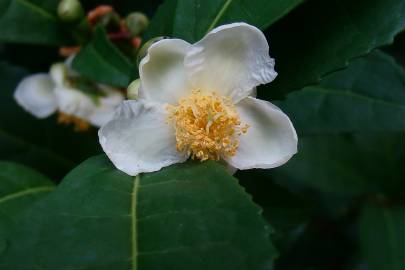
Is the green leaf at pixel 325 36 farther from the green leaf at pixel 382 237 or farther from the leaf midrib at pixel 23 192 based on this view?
the green leaf at pixel 382 237

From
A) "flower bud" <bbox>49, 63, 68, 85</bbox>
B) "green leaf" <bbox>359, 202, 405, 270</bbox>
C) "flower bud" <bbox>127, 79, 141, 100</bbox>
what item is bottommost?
"green leaf" <bbox>359, 202, 405, 270</bbox>

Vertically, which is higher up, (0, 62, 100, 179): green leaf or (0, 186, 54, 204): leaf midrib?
(0, 186, 54, 204): leaf midrib

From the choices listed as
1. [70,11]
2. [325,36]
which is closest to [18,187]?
[70,11]

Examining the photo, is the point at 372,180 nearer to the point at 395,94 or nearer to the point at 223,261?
the point at 395,94

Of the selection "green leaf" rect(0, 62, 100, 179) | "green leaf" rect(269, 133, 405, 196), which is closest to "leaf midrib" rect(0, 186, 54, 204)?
"green leaf" rect(0, 62, 100, 179)

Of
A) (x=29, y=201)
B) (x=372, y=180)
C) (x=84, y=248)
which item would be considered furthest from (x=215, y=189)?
(x=372, y=180)

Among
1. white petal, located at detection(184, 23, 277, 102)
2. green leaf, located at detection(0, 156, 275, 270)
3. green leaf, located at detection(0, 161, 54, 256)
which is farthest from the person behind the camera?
green leaf, located at detection(0, 161, 54, 256)

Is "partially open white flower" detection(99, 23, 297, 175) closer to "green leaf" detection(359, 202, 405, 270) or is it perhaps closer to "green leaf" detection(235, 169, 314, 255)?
"green leaf" detection(235, 169, 314, 255)

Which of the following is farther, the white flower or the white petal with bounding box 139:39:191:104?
the white flower
